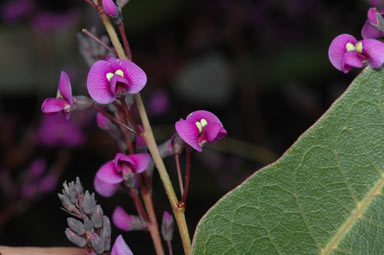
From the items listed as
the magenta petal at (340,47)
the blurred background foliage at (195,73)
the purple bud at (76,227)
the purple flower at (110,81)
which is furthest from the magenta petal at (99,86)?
the blurred background foliage at (195,73)

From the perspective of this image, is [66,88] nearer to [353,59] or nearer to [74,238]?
[74,238]

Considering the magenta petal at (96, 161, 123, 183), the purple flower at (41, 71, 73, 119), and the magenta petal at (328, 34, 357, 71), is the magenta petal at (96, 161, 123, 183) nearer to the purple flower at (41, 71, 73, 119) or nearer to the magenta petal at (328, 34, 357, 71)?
the purple flower at (41, 71, 73, 119)

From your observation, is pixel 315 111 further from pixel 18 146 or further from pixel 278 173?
pixel 278 173

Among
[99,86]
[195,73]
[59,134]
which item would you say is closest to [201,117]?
[99,86]

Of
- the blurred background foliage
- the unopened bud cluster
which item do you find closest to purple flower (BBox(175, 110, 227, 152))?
the unopened bud cluster

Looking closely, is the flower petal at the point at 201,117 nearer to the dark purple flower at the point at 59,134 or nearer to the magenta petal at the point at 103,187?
the magenta petal at the point at 103,187

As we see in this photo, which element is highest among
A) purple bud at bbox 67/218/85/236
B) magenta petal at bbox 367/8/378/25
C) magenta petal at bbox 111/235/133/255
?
magenta petal at bbox 367/8/378/25
